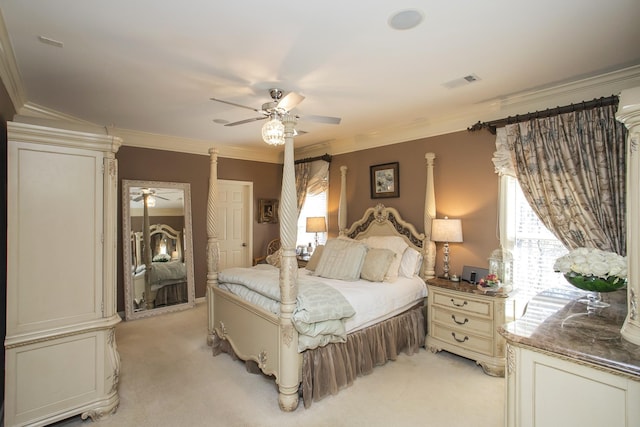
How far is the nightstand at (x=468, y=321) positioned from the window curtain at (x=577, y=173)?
2.87 feet

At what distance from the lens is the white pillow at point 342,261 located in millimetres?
3552

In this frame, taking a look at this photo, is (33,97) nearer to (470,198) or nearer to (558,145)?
(470,198)

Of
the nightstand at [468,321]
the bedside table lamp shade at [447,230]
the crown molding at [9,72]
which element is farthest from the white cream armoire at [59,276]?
the bedside table lamp shade at [447,230]

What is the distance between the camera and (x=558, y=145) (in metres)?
2.90

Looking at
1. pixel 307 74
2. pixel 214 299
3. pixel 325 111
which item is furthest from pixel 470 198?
pixel 214 299

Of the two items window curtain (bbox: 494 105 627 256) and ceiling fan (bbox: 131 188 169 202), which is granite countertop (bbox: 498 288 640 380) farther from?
ceiling fan (bbox: 131 188 169 202)

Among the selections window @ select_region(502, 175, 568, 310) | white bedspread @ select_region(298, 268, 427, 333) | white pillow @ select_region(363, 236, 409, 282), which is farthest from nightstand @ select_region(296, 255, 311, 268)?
window @ select_region(502, 175, 568, 310)

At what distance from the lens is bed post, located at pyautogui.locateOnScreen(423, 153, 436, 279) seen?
3.81 metres

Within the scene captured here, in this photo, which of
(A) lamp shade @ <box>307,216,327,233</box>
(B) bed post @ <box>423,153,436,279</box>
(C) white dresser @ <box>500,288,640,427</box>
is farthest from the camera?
(A) lamp shade @ <box>307,216,327,233</box>

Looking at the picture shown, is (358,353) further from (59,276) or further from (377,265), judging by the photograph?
(59,276)

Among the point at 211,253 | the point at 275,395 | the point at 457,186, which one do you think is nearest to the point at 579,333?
the point at 275,395

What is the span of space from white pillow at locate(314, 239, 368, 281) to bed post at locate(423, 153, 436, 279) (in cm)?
78

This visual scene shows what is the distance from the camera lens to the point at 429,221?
386 centimetres

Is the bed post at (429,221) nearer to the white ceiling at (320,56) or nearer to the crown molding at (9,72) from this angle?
the white ceiling at (320,56)
